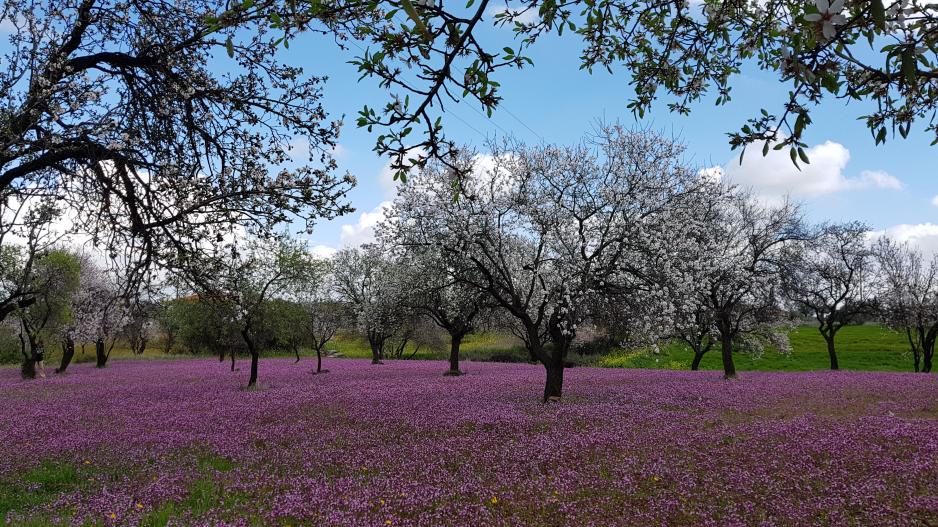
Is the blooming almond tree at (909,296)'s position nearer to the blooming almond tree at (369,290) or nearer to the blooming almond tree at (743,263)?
the blooming almond tree at (743,263)

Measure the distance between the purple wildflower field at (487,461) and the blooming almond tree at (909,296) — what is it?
23079 millimetres

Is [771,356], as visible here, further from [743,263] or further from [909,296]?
[743,263]

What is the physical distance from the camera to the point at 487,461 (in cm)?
943

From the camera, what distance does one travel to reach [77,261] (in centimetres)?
3450

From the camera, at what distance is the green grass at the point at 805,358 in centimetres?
4400

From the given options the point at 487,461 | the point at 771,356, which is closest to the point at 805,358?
the point at 771,356

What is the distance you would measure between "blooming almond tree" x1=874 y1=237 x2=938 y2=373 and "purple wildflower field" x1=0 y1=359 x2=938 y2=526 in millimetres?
23079

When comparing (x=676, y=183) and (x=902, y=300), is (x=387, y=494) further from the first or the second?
(x=902, y=300)

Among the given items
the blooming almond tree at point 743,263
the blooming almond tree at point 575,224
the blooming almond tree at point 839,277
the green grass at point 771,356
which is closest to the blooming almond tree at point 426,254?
the blooming almond tree at point 575,224

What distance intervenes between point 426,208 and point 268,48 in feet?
34.8

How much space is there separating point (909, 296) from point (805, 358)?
12.3 metres

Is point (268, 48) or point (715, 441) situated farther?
point (715, 441)

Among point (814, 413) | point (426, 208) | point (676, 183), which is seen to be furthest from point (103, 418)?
point (814, 413)

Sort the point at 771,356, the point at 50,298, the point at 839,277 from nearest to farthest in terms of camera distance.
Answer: the point at 50,298, the point at 839,277, the point at 771,356
